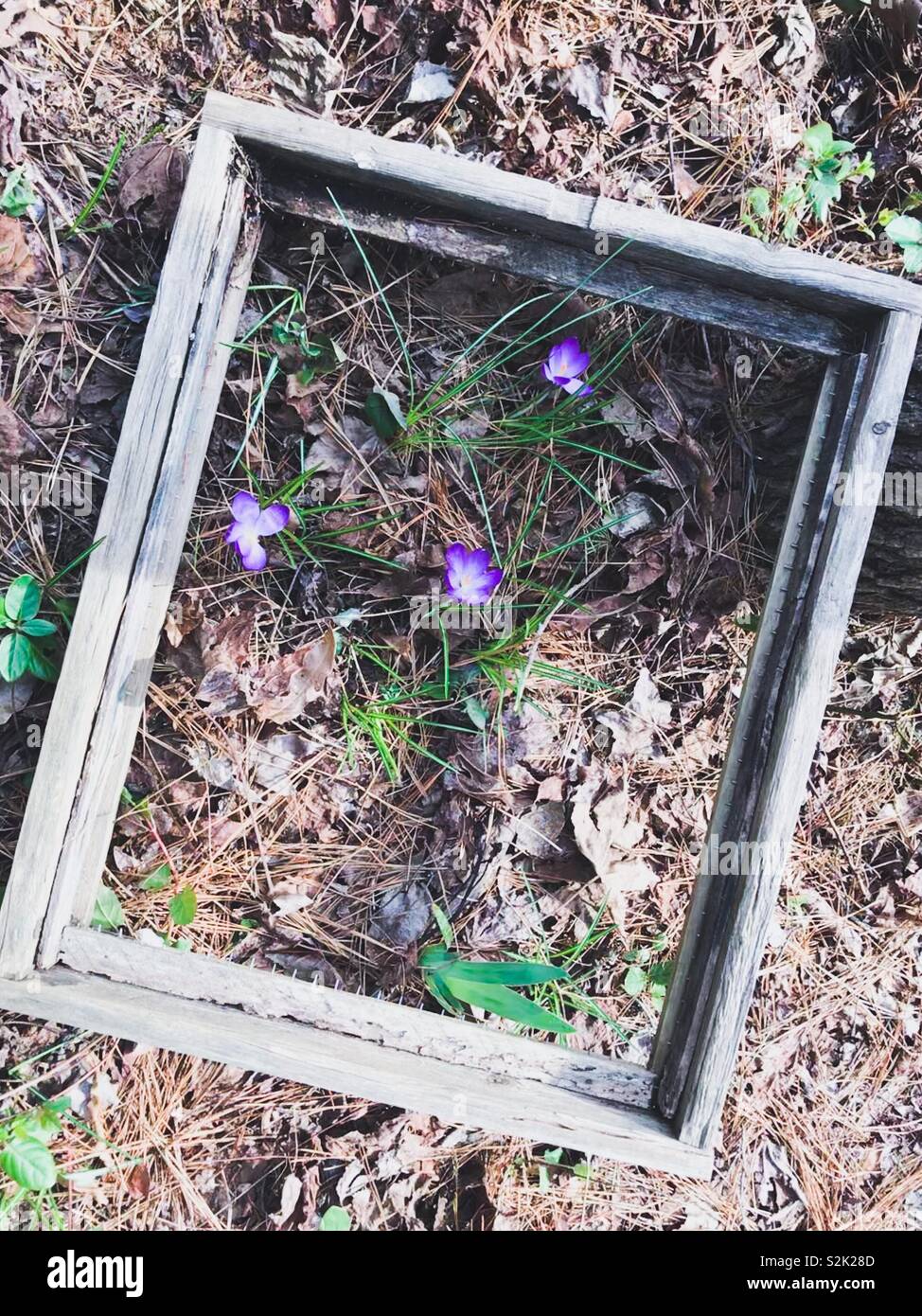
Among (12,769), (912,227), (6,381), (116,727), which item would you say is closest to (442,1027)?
(116,727)

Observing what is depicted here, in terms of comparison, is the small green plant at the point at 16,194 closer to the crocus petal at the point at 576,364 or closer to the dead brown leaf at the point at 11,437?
the dead brown leaf at the point at 11,437

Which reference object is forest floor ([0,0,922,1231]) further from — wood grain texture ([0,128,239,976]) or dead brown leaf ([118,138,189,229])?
wood grain texture ([0,128,239,976])

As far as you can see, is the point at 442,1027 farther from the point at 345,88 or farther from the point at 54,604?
the point at 345,88

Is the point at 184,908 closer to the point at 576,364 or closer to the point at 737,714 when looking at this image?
the point at 737,714

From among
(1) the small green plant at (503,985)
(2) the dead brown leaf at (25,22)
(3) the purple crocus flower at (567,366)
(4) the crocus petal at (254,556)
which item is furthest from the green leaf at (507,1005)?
(2) the dead brown leaf at (25,22)

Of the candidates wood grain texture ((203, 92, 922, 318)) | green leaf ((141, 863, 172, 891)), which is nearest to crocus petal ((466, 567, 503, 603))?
wood grain texture ((203, 92, 922, 318))
